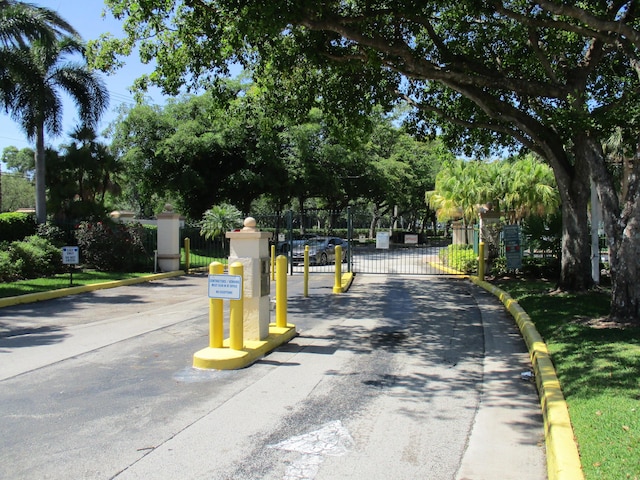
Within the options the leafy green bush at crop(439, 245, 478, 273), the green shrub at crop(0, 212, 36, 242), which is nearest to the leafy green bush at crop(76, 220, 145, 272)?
the green shrub at crop(0, 212, 36, 242)

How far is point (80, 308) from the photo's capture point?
12008 millimetres

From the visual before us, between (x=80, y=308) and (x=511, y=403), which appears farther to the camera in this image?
(x=80, y=308)

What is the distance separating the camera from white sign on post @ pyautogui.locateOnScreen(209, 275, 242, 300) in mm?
7109

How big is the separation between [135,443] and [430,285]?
13340mm

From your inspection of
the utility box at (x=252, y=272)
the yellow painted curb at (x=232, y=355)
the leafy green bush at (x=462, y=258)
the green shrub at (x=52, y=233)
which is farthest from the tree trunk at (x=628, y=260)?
the green shrub at (x=52, y=233)

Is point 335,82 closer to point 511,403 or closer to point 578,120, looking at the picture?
point 578,120

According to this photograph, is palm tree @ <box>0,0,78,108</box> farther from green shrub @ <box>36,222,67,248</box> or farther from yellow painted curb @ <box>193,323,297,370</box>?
yellow painted curb @ <box>193,323,297,370</box>

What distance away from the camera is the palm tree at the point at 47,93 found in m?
18.9

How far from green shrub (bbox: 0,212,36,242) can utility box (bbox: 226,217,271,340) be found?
1441 centimetres

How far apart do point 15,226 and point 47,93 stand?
483cm

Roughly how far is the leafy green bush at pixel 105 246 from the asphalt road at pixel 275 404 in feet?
26.3

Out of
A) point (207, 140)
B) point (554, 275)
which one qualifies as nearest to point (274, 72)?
point (554, 275)

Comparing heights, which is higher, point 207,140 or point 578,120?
point 207,140

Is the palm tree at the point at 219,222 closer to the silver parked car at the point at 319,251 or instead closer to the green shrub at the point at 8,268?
the silver parked car at the point at 319,251
